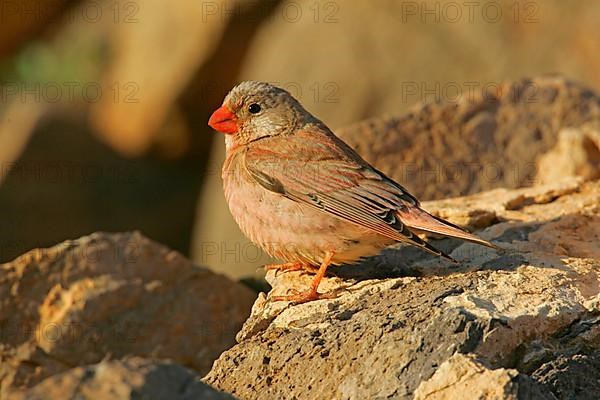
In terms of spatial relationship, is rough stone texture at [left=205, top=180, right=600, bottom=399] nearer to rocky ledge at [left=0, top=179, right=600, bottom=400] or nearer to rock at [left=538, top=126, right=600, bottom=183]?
rocky ledge at [left=0, top=179, right=600, bottom=400]

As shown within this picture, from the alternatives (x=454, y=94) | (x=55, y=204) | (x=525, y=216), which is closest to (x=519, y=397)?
(x=525, y=216)

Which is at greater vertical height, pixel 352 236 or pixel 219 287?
pixel 352 236

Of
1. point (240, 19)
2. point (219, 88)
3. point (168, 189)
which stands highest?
point (240, 19)

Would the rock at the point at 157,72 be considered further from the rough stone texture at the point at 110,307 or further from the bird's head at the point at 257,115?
the bird's head at the point at 257,115

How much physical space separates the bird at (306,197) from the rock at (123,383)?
77.6 inches

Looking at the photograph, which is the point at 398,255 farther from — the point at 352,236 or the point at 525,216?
the point at 525,216

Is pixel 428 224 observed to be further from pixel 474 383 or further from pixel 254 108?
pixel 474 383

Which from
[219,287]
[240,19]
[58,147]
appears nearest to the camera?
[219,287]

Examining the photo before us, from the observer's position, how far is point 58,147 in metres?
11.7

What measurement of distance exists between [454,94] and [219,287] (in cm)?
463

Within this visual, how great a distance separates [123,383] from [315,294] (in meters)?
2.20

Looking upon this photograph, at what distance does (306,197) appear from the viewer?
230 inches

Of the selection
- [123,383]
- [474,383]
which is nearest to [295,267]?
[474,383]

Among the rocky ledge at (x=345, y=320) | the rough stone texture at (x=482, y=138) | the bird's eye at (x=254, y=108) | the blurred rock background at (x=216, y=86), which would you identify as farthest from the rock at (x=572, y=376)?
the blurred rock background at (x=216, y=86)
